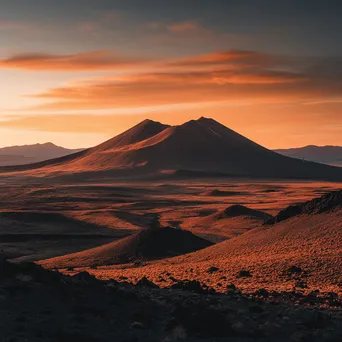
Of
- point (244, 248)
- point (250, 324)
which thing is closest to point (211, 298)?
point (250, 324)

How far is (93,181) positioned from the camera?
19038 cm

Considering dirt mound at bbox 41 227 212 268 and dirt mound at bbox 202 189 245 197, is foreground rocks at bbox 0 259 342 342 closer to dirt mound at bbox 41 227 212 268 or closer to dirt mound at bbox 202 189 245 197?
dirt mound at bbox 41 227 212 268

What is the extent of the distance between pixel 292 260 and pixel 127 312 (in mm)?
16270

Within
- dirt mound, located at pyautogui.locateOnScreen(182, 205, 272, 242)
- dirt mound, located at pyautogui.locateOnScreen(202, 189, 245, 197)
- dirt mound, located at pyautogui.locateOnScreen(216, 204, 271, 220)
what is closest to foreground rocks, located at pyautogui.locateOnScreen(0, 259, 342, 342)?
dirt mound, located at pyautogui.locateOnScreen(182, 205, 272, 242)

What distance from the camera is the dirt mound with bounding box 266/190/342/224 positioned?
142ft

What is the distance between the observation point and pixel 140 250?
157 ft

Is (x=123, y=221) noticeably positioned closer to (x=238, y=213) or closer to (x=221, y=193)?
(x=238, y=213)

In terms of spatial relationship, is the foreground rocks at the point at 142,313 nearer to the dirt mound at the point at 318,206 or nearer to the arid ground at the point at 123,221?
the arid ground at the point at 123,221

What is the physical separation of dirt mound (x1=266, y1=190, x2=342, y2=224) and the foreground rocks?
20.8m

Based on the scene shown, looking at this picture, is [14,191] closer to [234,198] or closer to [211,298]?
[234,198]

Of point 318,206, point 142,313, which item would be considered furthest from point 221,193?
point 142,313

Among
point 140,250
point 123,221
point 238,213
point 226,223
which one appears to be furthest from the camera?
point 123,221

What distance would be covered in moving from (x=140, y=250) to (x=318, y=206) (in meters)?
15.1

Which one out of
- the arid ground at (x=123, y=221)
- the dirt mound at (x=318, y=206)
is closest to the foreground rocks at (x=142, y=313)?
the arid ground at (x=123, y=221)
